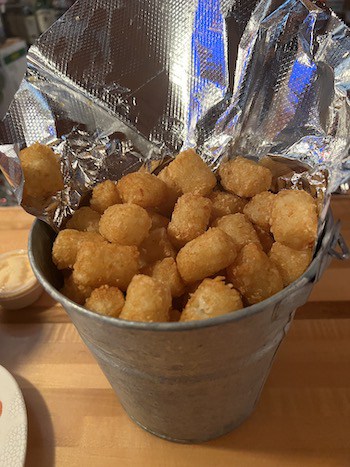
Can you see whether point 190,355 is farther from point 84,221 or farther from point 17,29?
point 17,29

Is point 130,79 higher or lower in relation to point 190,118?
higher

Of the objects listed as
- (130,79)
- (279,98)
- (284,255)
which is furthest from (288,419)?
(130,79)

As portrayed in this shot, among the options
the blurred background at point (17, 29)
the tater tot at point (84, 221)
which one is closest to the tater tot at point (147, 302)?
the tater tot at point (84, 221)

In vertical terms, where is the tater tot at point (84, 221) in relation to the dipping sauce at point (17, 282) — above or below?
above

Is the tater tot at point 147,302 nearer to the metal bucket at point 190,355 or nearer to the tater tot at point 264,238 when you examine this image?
the metal bucket at point 190,355

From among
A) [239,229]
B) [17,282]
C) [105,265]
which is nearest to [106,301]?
[105,265]

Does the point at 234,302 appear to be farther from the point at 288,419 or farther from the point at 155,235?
the point at 288,419
